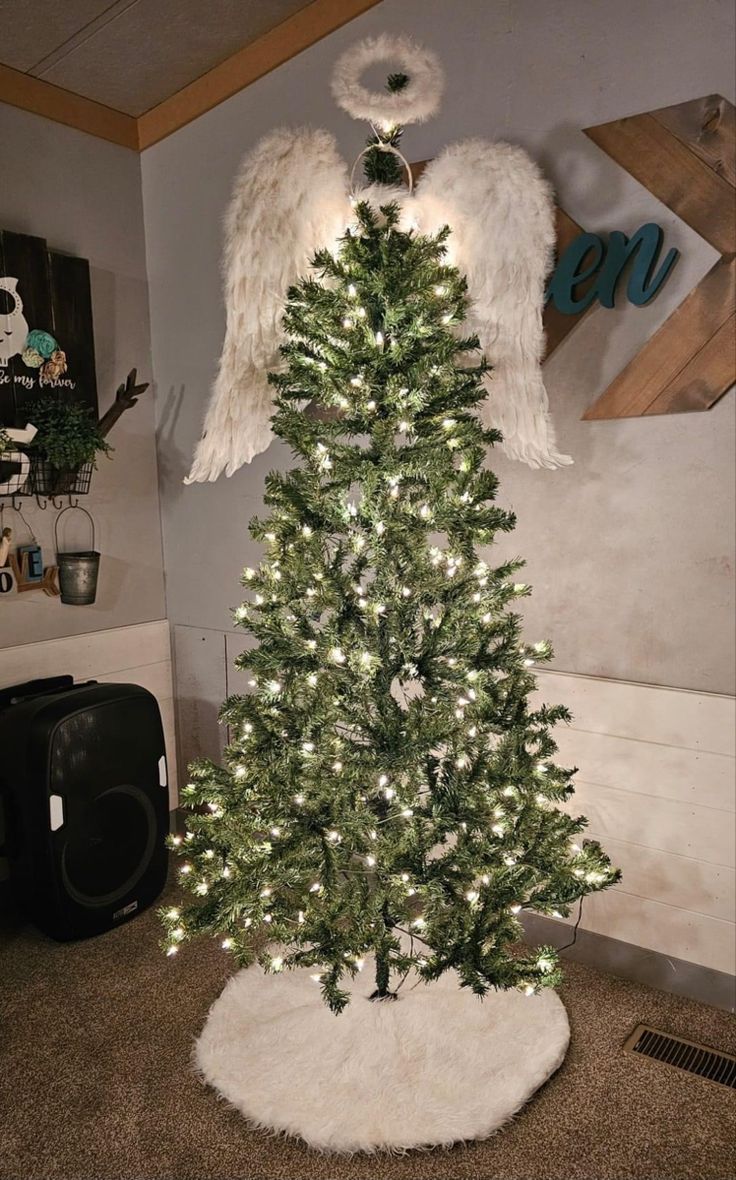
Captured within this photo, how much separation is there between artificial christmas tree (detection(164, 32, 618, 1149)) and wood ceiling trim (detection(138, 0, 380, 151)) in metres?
1.03

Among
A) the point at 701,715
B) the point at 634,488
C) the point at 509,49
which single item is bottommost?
the point at 701,715

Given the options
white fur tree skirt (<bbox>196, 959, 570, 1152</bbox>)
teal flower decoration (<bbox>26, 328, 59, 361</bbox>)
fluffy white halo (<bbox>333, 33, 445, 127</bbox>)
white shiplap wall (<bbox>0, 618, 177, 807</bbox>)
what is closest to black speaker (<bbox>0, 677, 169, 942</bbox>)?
white shiplap wall (<bbox>0, 618, 177, 807</bbox>)

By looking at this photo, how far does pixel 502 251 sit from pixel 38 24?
1.74 metres

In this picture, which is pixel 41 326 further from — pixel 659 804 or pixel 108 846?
pixel 659 804

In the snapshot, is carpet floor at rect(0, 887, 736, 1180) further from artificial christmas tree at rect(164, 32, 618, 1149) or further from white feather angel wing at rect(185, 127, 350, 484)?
white feather angel wing at rect(185, 127, 350, 484)

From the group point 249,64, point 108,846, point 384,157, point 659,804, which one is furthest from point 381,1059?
point 249,64

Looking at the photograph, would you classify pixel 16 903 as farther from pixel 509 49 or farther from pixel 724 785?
pixel 509 49

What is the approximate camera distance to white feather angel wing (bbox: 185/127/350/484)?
7.02ft

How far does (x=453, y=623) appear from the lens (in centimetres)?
198

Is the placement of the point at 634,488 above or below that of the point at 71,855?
above

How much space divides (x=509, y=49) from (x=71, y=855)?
2.77 m

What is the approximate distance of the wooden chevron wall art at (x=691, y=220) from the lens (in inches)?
81.8

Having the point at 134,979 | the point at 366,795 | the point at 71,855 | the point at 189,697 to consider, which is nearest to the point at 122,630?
the point at 189,697

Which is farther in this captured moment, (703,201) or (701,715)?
(701,715)
